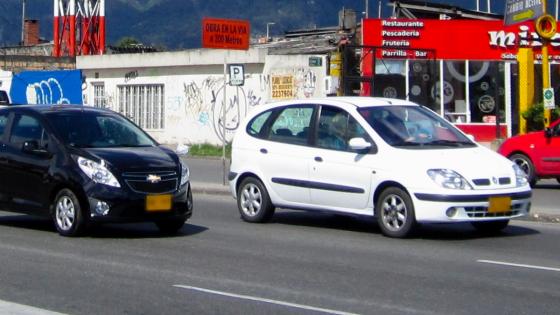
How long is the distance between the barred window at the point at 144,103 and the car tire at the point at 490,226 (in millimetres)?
26380

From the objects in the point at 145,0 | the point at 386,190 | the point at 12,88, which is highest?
the point at 145,0

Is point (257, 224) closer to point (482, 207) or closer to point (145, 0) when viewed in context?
point (482, 207)

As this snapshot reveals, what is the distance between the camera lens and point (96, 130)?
45.1 feet

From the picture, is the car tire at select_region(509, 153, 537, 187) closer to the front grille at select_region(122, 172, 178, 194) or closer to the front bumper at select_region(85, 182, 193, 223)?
the front grille at select_region(122, 172, 178, 194)

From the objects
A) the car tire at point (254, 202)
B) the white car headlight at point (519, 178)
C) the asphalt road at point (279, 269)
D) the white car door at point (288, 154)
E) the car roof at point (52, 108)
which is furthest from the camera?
the car tire at point (254, 202)

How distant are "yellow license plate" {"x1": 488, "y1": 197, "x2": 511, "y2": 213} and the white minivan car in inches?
0.5

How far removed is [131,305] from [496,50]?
100ft

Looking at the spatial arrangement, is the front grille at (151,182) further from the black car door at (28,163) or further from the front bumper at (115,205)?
the black car door at (28,163)

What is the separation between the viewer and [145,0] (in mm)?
187750

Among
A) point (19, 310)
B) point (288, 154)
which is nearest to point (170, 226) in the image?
point (288, 154)

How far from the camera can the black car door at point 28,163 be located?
1331cm

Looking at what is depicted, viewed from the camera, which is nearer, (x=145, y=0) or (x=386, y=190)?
(x=386, y=190)

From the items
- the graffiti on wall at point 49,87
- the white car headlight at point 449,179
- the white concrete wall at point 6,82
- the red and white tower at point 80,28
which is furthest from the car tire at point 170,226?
the red and white tower at point 80,28

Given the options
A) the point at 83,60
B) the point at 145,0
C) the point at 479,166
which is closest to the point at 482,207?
the point at 479,166
